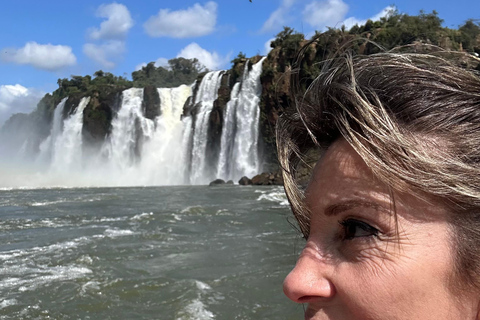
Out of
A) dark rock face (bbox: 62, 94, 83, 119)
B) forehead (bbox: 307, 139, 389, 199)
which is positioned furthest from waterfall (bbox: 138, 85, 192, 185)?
forehead (bbox: 307, 139, 389, 199)

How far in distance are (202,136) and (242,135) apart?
4.04m

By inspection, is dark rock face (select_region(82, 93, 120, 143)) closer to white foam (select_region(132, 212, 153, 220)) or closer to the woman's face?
white foam (select_region(132, 212, 153, 220))

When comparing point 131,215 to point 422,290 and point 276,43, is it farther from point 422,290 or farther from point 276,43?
point 276,43

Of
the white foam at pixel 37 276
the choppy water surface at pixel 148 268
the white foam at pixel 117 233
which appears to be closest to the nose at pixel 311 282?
the choppy water surface at pixel 148 268

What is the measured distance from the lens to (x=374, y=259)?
861 mm

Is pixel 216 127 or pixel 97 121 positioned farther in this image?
pixel 97 121

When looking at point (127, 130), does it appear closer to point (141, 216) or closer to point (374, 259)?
point (141, 216)

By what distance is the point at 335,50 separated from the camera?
4.21 feet

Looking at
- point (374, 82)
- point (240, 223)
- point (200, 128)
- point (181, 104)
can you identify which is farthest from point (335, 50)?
point (181, 104)

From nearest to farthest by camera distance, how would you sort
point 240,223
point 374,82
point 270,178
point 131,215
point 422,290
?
point 422,290
point 374,82
point 240,223
point 131,215
point 270,178

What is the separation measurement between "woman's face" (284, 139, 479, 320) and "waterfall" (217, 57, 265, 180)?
30185 millimetres

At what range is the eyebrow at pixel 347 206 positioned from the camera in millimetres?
878

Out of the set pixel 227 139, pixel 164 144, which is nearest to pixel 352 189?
pixel 227 139

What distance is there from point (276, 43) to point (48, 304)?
3230 centimetres
